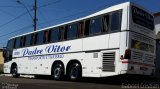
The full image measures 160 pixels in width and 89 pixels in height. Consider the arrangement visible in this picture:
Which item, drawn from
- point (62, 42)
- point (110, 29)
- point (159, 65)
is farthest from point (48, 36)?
point (159, 65)

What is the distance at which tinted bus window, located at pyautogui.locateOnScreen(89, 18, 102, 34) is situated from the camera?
15.5 meters

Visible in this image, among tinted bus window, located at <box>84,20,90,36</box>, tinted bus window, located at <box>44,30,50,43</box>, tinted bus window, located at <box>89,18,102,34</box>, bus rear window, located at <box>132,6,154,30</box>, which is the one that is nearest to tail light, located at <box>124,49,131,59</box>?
bus rear window, located at <box>132,6,154,30</box>

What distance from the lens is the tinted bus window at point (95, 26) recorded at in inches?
611

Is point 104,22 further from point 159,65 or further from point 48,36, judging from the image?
point 159,65

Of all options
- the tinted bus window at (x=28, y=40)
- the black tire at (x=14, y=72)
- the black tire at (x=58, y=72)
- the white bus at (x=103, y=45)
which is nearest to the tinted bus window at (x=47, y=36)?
the white bus at (x=103, y=45)

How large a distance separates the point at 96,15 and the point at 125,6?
2092 mm

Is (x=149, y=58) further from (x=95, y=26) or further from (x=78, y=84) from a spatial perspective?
(x=78, y=84)

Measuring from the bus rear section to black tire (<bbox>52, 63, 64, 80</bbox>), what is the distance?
17.7 feet

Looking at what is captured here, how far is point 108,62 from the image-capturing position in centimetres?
1471

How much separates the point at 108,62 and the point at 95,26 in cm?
214

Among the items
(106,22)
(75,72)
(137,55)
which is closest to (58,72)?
(75,72)

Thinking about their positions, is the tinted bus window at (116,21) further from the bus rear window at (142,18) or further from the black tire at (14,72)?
the black tire at (14,72)

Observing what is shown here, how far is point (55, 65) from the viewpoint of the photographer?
19.4 m

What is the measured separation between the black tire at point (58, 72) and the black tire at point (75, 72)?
3.04 ft
